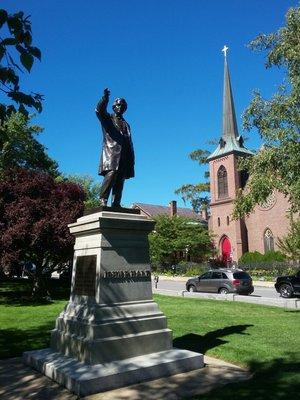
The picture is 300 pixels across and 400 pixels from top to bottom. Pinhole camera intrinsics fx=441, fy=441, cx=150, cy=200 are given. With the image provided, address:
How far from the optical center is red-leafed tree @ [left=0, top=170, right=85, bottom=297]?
17.9 metres

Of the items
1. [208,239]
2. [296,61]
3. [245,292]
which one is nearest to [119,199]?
[296,61]

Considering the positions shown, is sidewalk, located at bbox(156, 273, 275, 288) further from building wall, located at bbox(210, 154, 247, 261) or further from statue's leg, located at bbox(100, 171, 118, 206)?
statue's leg, located at bbox(100, 171, 118, 206)

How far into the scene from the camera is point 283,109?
14859 millimetres

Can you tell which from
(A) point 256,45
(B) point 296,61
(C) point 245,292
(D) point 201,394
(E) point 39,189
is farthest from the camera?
(C) point 245,292

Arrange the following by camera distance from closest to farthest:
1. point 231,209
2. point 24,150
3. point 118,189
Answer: point 118,189 < point 24,150 < point 231,209

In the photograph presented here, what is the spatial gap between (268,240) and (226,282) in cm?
3076

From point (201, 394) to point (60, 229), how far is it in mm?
13416

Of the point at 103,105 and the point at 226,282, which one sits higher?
the point at 103,105

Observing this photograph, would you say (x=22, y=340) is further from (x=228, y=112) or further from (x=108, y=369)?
(x=228, y=112)

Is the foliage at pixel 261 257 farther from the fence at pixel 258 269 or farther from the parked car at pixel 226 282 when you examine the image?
the parked car at pixel 226 282

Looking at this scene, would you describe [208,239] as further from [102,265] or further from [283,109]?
[102,265]

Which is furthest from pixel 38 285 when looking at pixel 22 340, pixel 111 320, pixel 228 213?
pixel 228 213

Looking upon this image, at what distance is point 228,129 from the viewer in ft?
204

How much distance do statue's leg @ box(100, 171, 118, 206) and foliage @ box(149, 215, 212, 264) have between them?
1723 inches
